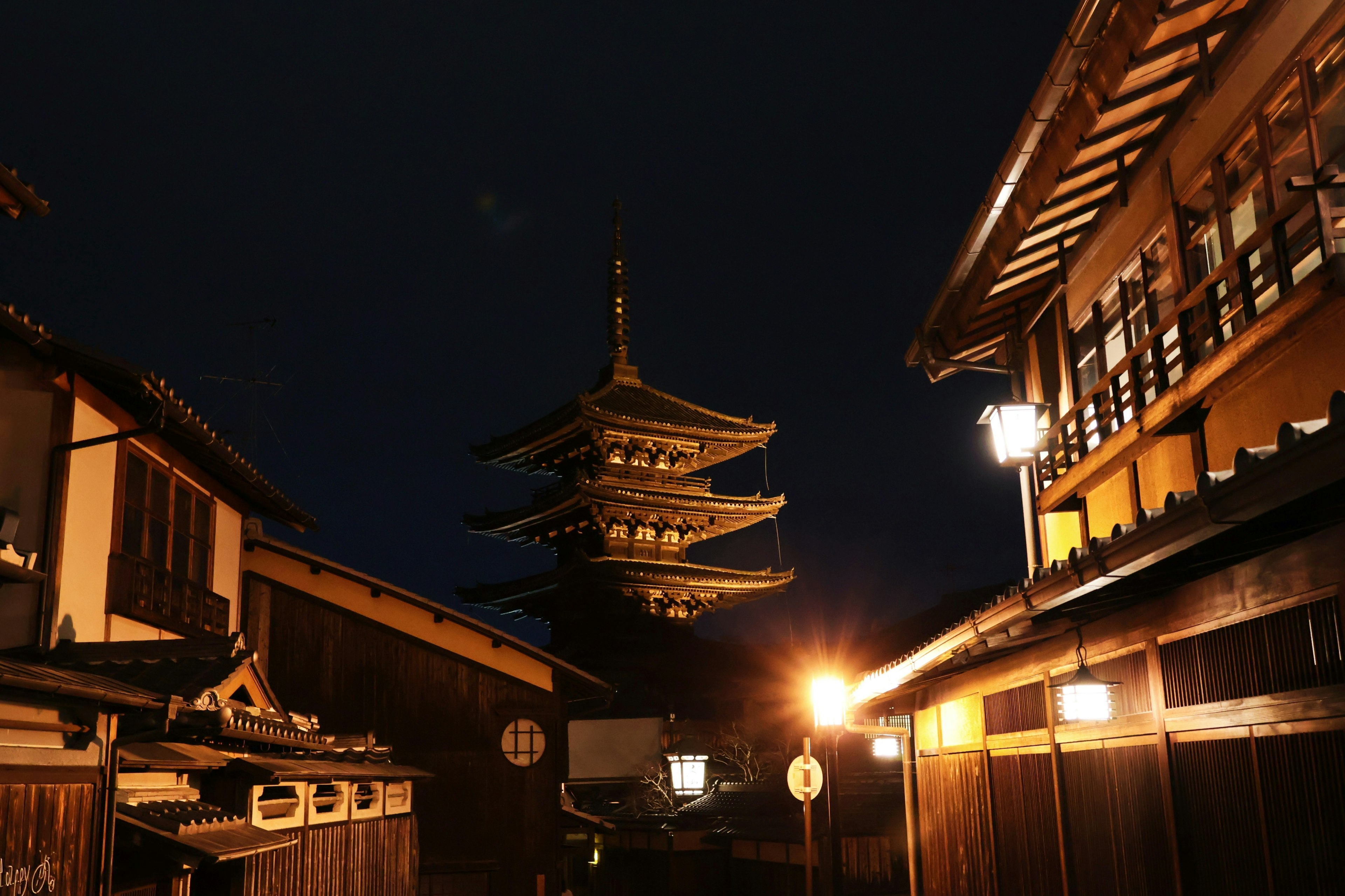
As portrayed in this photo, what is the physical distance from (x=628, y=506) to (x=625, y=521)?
3.36 ft

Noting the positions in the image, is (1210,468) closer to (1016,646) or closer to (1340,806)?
(1016,646)

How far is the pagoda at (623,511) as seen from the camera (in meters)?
35.0

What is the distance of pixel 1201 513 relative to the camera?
4.73 m

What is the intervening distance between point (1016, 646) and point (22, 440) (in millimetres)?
8783

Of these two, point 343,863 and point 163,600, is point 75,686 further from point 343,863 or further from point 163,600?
point 343,863

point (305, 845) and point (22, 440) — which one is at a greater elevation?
point (22, 440)

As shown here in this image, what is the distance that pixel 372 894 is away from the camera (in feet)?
49.8

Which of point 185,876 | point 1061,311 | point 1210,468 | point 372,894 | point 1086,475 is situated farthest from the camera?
point 372,894

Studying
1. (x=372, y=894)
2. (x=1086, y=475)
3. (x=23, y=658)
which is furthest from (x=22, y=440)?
(x=1086, y=475)

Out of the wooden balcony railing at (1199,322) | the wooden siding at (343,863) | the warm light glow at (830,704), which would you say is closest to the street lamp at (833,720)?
the warm light glow at (830,704)

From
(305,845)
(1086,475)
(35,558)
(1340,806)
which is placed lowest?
(305,845)

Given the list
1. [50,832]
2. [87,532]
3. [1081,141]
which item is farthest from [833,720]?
[50,832]

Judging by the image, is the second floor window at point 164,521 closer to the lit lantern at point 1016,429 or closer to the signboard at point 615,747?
the lit lantern at point 1016,429

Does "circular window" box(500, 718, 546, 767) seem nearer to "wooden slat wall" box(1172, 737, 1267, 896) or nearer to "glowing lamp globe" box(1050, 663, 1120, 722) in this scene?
"glowing lamp globe" box(1050, 663, 1120, 722)
